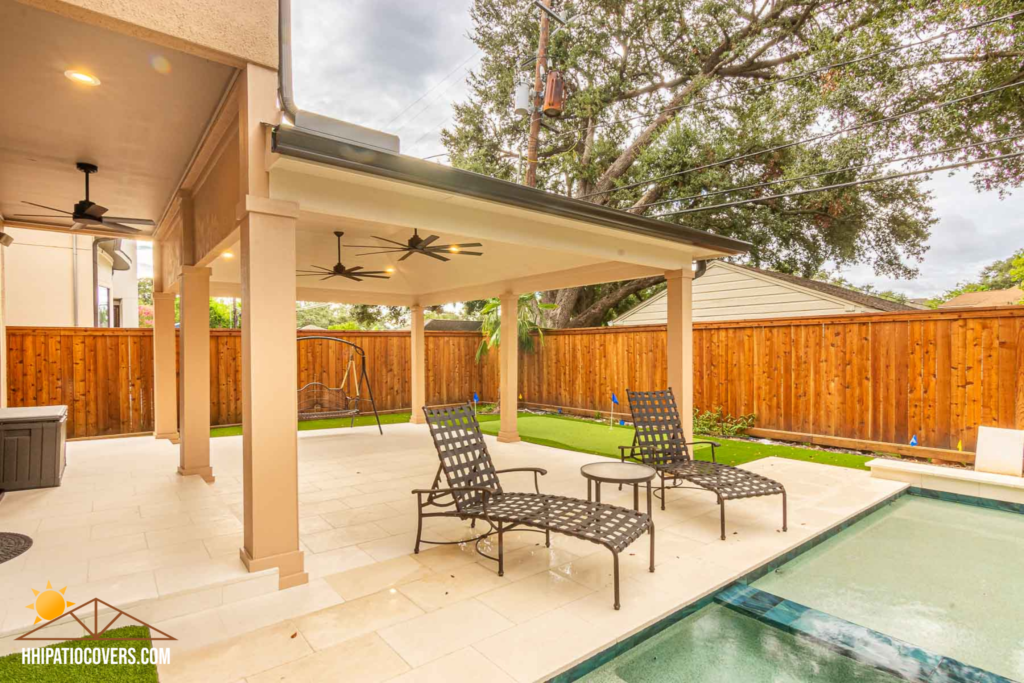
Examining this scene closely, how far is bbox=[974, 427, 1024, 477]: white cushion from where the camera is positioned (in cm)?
494

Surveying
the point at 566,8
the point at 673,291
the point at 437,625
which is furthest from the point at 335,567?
the point at 566,8

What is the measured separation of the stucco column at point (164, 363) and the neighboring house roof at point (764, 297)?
9436mm

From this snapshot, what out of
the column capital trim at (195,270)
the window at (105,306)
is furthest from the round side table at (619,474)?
the window at (105,306)

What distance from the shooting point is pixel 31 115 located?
3488mm

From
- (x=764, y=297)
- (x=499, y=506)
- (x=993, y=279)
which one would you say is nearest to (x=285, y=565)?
(x=499, y=506)

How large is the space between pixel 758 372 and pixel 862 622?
538 cm

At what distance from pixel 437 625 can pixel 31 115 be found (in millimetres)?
4332

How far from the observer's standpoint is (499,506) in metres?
3.46

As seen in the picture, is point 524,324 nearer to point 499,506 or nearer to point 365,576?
point 499,506

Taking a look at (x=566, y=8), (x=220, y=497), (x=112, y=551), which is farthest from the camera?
(x=566, y=8)

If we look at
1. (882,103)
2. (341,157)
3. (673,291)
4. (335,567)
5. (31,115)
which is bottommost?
(335,567)

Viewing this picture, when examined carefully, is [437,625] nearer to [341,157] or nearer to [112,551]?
[112,551]

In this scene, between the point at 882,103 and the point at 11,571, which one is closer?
the point at 11,571

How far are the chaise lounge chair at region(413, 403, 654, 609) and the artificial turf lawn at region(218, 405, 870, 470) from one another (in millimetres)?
3158
